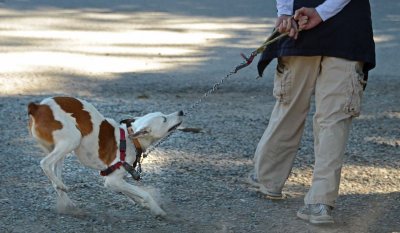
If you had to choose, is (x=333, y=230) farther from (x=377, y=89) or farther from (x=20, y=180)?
(x=377, y=89)

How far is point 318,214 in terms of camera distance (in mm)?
5195

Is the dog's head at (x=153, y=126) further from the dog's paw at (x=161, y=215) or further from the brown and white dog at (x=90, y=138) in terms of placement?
the dog's paw at (x=161, y=215)

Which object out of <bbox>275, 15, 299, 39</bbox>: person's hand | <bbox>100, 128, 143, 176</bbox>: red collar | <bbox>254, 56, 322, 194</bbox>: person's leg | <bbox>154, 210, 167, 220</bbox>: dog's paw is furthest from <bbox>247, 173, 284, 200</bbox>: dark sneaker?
<bbox>275, 15, 299, 39</bbox>: person's hand

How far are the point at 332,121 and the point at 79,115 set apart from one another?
154 centimetres

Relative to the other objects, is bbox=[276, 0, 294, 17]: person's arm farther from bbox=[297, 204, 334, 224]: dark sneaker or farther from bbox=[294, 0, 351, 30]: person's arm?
bbox=[297, 204, 334, 224]: dark sneaker

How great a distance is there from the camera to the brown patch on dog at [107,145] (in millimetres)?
5191

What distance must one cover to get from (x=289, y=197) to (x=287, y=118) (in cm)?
60

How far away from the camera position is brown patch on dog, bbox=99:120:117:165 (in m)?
5.19

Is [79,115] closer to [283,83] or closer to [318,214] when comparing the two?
[283,83]

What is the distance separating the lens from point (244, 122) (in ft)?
26.1

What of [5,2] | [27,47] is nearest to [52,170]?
[27,47]

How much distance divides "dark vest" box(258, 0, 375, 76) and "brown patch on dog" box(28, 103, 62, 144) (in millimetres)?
1534

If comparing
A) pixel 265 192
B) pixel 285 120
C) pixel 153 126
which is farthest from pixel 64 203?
pixel 285 120

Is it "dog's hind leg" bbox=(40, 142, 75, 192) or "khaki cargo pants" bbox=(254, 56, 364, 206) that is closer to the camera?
"dog's hind leg" bbox=(40, 142, 75, 192)
